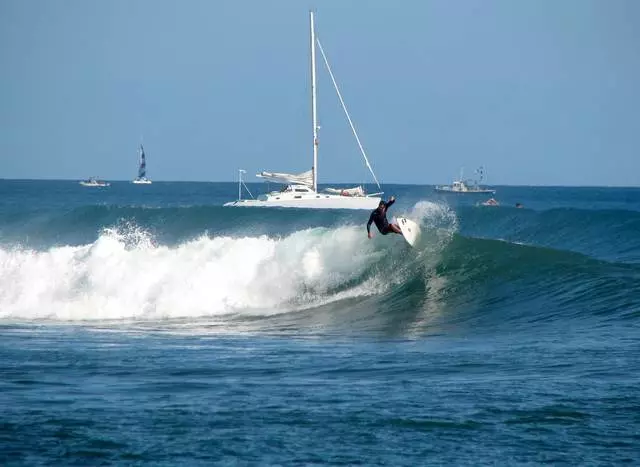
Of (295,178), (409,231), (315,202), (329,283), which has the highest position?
(295,178)

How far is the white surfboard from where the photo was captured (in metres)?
25.4

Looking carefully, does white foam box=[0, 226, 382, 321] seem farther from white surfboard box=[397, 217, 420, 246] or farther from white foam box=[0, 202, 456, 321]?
white surfboard box=[397, 217, 420, 246]

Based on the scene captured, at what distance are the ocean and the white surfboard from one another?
23 centimetres

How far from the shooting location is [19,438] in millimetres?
9500

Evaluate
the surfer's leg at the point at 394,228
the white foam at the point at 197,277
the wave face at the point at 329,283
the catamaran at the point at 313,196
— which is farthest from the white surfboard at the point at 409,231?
the catamaran at the point at 313,196

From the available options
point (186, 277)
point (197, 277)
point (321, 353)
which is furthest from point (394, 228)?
point (321, 353)

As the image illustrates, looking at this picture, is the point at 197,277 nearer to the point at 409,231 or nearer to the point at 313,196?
the point at 409,231

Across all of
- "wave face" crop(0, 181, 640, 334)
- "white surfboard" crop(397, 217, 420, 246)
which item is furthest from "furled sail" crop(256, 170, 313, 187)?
"white surfboard" crop(397, 217, 420, 246)

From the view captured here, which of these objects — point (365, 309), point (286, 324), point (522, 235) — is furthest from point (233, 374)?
point (522, 235)

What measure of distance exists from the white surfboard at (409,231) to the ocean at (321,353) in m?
0.23

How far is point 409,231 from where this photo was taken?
25594 millimetres

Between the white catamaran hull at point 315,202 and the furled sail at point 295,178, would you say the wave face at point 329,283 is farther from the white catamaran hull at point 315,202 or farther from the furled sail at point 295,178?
the furled sail at point 295,178

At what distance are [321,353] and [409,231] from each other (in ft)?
37.7

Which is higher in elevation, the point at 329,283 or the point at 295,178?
the point at 295,178
